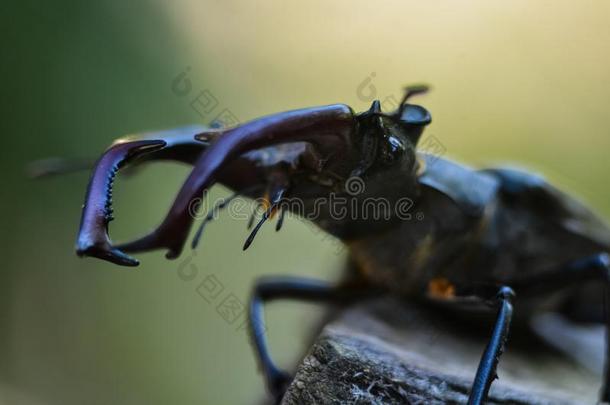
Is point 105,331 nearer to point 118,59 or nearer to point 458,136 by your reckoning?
point 118,59

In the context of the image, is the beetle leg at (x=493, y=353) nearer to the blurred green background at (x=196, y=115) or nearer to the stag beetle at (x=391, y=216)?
the stag beetle at (x=391, y=216)

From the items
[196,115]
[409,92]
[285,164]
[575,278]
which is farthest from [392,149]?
[196,115]

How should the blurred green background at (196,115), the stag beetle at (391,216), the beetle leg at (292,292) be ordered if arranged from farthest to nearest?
the blurred green background at (196,115) < the beetle leg at (292,292) < the stag beetle at (391,216)

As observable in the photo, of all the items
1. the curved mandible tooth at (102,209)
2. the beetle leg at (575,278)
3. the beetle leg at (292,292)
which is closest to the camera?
the curved mandible tooth at (102,209)

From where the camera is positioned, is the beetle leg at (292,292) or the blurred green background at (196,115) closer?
the beetle leg at (292,292)

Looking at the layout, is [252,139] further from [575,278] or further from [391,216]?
[575,278]

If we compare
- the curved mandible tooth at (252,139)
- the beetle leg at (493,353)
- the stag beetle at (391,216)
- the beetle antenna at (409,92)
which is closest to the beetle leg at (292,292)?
the stag beetle at (391,216)
